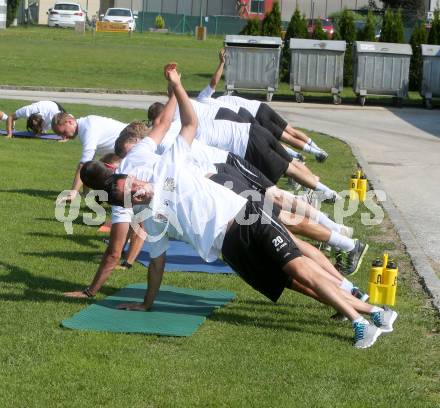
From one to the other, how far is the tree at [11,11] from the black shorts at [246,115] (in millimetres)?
53314

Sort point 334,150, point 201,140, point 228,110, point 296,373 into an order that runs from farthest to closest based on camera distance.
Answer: point 334,150 → point 228,110 → point 201,140 → point 296,373

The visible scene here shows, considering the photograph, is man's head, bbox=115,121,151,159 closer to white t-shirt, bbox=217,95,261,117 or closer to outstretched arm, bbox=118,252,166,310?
outstretched arm, bbox=118,252,166,310

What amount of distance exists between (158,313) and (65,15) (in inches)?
2398

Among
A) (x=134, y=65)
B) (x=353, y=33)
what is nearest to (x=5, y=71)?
(x=134, y=65)

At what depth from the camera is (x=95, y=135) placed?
1274cm

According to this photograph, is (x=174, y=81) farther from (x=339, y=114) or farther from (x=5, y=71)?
(x=5, y=71)

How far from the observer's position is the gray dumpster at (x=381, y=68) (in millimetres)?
29031

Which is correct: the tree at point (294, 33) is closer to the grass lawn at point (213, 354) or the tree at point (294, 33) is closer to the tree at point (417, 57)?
the tree at point (417, 57)

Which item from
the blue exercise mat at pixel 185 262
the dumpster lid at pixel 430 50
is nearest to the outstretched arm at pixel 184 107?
the blue exercise mat at pixel 185 262

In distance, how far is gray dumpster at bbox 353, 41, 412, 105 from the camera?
95.2 ft

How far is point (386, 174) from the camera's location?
55.4ft

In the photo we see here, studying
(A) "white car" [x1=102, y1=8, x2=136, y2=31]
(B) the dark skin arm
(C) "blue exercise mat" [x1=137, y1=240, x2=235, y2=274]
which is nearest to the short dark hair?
(B) the dark skin arm

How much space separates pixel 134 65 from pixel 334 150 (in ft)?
68.8

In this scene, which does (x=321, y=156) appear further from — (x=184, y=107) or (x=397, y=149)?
(x=184, y=107)
